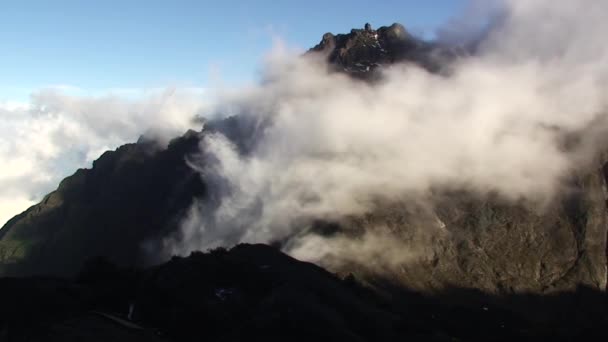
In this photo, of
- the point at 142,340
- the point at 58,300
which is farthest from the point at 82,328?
the point at 58,300

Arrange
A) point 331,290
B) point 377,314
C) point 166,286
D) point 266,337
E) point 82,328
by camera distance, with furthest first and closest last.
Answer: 1. point 331,290
2. point 377,314
3. point 166,286
4. point 266,337
5. point 82,328

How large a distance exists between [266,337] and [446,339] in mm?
44742

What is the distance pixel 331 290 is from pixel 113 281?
45.2 m

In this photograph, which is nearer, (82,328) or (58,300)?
(82,328)

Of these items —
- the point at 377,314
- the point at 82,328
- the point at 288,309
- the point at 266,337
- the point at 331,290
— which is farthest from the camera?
the point at 331,290

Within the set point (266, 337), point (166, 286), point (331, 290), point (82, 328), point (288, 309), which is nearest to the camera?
point (82, 328)

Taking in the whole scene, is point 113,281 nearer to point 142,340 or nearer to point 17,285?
point 17,285

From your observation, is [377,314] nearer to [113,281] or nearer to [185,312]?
[185,312]

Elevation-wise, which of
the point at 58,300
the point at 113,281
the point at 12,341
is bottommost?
the point at 12,341

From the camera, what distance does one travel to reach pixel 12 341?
233 feet

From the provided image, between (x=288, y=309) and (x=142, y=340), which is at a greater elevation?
(x=288, y=309)

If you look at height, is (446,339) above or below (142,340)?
above

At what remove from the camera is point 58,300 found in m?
98.1

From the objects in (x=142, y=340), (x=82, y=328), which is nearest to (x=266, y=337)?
(x=142, y=340)
